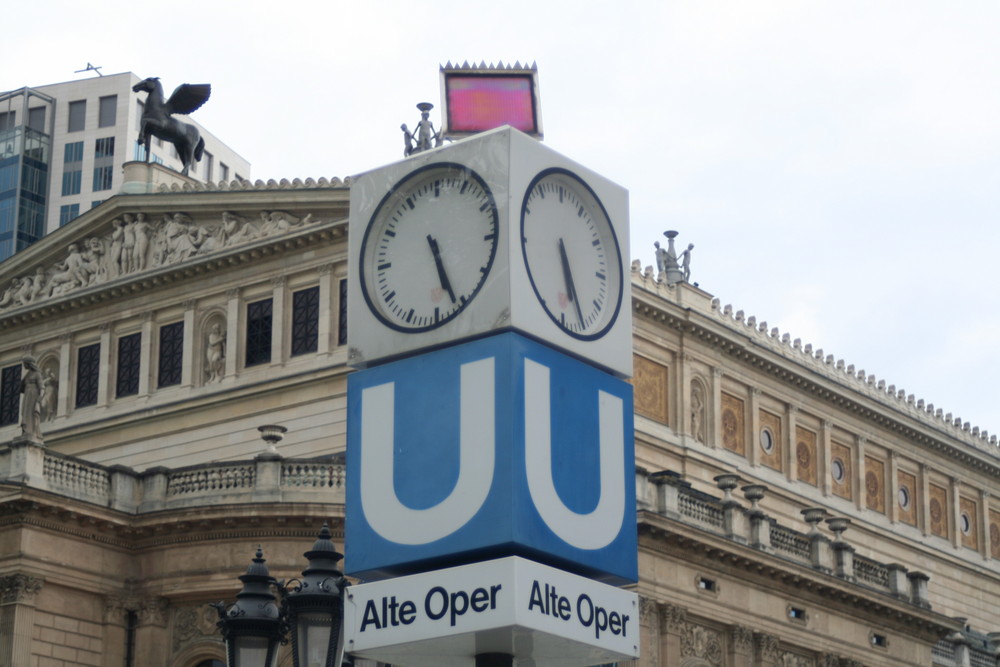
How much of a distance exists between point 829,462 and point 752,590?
567 inches

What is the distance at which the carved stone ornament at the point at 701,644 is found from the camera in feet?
132

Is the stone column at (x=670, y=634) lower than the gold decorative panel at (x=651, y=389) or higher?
lower

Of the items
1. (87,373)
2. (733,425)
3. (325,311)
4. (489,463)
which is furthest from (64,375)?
(489,463)

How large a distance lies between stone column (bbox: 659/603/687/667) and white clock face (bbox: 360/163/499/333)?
30657mm

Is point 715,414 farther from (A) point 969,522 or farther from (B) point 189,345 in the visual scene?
(A) point 969,522

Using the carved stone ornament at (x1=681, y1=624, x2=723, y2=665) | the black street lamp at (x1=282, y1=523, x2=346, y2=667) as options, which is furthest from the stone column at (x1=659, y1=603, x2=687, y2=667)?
the black street lamp at (x1=282, y1=523, x2=346, y2=667)

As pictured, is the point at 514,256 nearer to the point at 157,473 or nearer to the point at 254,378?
the point at 157,473

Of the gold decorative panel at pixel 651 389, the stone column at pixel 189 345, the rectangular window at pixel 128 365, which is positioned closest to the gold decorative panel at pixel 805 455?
the gold decorative panel at pixel 651 389

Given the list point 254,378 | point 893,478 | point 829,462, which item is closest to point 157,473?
point 254,378

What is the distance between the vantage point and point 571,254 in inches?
372

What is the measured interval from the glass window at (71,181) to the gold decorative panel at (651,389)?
56.6 m

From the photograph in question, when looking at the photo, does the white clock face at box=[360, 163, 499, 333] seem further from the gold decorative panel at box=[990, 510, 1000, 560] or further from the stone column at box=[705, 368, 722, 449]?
the gold decorative panel at box=[990, 510, 1000, 560]

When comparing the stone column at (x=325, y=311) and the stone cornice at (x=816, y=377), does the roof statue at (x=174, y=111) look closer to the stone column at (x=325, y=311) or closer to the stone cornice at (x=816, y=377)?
the stone column at (x=325, y=311)

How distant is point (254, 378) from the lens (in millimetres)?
45656
